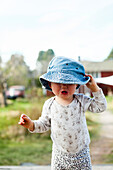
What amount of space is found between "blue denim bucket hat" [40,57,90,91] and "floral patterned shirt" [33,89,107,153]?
0.28 feet

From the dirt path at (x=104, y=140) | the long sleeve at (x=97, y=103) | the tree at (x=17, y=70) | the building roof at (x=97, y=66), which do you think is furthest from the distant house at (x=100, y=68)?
the long sleeve at (x=97, y=103)

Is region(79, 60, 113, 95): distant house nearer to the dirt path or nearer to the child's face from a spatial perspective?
the dirt path

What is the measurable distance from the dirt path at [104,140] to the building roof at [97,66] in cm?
57

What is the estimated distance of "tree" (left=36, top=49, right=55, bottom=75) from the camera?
7.22 feet

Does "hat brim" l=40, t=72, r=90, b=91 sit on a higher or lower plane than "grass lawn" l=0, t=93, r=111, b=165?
higher

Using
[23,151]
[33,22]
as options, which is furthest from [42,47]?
[23,151]

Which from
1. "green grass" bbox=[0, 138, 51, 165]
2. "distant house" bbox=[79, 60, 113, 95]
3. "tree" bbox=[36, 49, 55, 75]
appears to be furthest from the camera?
"tree" bbox=[36, 49, 55, 75]

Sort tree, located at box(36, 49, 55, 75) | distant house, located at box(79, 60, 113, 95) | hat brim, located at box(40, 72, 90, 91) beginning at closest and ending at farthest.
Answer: hat brim, located at box(40, 72, 90, 91) < distant house, located at box(79, 60, 113, 95) < tree, located at box(36, 49, 55, 75)

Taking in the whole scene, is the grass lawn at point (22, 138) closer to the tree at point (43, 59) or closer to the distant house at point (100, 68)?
the tree at point (43, 59)

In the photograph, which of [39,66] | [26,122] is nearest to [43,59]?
[39,66]

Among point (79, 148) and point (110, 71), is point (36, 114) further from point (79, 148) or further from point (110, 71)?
point (79, 148)

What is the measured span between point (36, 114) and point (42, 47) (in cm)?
74

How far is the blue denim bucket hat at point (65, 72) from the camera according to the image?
73 cm

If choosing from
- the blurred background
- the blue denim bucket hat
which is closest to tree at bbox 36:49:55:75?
the blurred background
